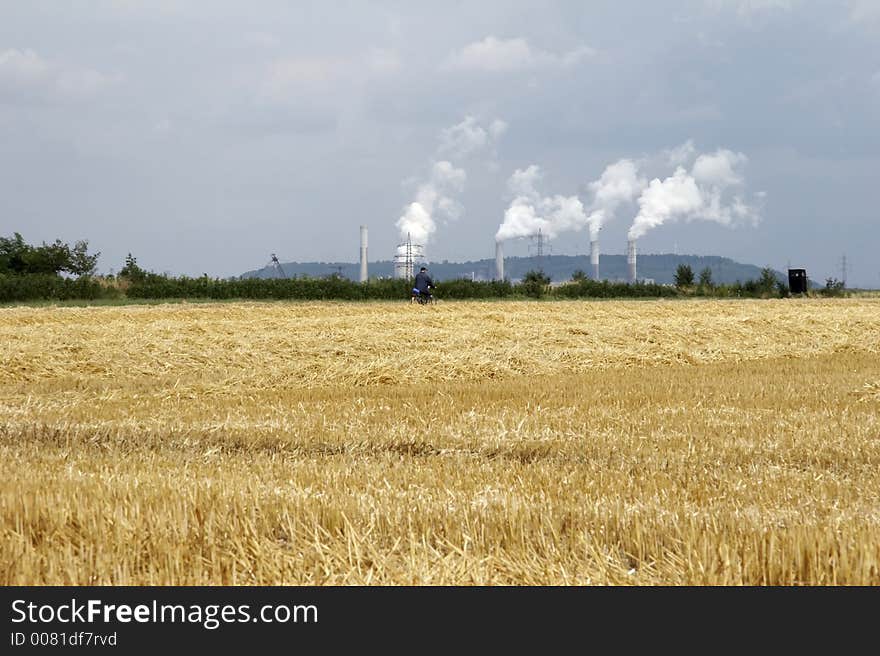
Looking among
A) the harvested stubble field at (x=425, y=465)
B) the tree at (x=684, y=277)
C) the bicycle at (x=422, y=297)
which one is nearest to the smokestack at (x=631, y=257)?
Answer: the tree at (x=684, y=277)

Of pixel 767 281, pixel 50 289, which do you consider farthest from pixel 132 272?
pixel 767 281

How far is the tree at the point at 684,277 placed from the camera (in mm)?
60469

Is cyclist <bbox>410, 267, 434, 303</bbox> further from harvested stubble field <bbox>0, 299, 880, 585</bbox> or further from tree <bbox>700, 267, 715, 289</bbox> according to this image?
tree <bbox>700, 267, 715, 289</bbox>

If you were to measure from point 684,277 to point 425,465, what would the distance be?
185 feet

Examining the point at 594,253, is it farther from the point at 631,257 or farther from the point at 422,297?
the point at 422,297

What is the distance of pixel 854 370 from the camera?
52.0ft

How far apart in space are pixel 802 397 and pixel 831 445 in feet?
12.9

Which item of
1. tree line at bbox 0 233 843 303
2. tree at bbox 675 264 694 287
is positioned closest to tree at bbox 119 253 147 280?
tree line at bbox 0 233 843 303

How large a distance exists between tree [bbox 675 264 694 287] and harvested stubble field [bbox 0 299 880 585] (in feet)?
144

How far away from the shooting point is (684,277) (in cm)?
6081

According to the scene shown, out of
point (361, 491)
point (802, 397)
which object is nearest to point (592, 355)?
point (802, 397)

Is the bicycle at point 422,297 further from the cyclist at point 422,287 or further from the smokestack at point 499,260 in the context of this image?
the smokestack at point 499,260

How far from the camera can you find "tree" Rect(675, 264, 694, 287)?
60.5 meters
